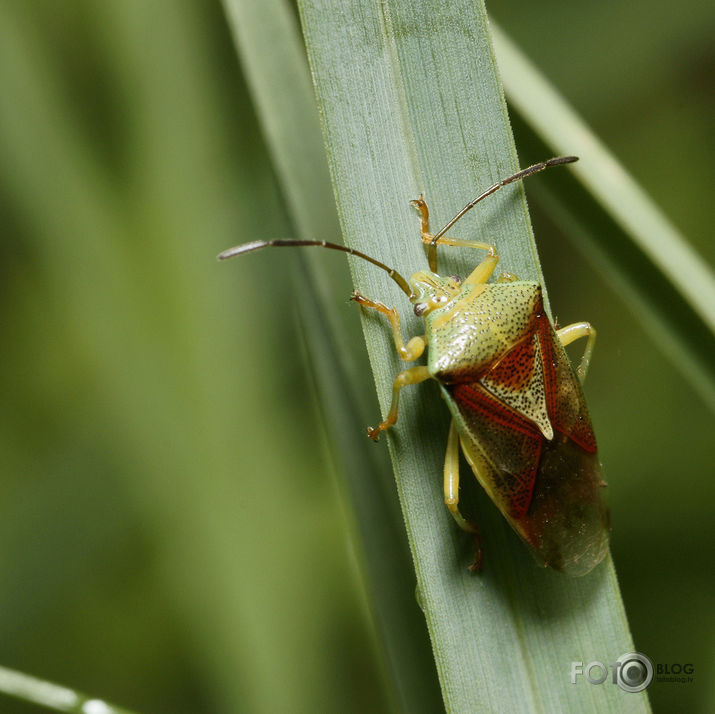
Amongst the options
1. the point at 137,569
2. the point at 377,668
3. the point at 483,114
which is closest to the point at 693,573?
the point at 377,668

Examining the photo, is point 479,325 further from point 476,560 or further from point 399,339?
point 476,560

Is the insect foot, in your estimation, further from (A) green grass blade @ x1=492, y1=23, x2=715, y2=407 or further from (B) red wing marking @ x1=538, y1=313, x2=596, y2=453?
(A) green grass blade @ x1=492, y1=23, x2=715, y2=407

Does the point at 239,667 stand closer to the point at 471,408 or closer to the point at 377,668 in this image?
the point at 377,668

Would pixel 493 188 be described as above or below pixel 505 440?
above

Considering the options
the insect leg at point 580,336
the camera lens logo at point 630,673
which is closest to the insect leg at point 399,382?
the insect leg at point 580,336

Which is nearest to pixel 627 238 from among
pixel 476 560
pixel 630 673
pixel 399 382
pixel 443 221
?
pixel 443 221

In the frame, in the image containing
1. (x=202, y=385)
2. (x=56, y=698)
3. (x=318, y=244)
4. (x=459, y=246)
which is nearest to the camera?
(x=56, y=698)
